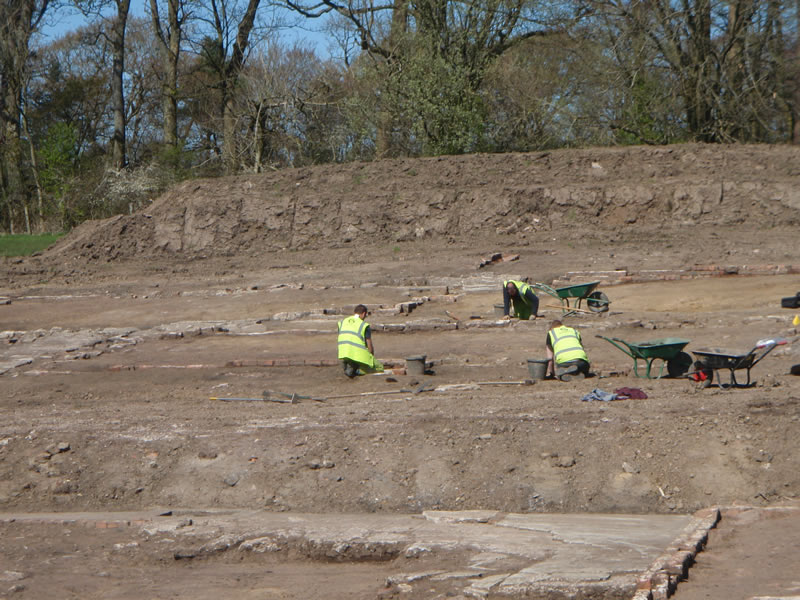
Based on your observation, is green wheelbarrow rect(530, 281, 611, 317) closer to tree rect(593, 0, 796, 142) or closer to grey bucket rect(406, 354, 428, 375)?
grey bucket rect(406, 354, 428, 375)

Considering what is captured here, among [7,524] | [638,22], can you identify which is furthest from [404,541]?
[638,22]

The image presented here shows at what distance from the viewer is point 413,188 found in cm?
2598

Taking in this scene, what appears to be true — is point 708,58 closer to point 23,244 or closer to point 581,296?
Answer: point 581,296

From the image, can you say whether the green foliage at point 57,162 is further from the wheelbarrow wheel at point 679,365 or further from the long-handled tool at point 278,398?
the wheelbarrow wheel at point 679,365

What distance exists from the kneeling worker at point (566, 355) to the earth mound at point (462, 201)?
44.2 ft

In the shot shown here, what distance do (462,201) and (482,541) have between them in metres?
19.6

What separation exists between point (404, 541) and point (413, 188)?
66.7 ft

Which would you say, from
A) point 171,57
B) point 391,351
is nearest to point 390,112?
point 171,57

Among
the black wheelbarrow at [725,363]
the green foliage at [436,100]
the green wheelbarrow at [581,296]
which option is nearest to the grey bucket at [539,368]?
the black wheelbarrow at [725,363]

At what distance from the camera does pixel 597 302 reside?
51.0 ft

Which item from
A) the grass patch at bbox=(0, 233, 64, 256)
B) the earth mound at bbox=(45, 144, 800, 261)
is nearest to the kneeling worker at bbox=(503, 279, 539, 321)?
the earth mound at bbox=(45, 144, 800, 261)

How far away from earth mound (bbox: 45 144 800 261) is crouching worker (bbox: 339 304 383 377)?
1315 cm

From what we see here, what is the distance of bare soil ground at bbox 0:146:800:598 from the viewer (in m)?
7.36

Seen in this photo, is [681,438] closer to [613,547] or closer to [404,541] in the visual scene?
[613,547]
